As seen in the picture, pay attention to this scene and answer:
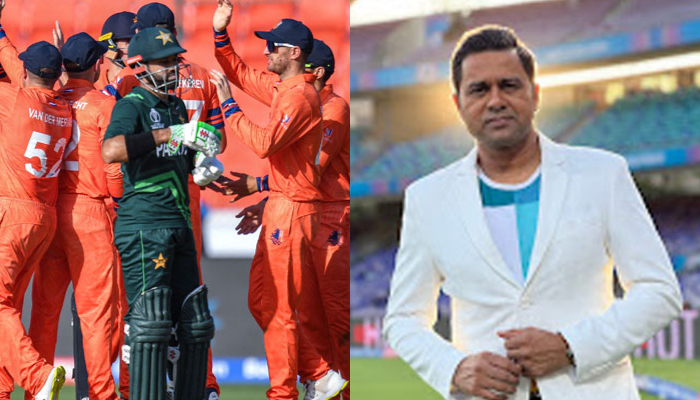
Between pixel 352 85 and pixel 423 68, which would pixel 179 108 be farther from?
pixel 423 68

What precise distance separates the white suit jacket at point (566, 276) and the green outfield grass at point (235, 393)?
14.5 feet

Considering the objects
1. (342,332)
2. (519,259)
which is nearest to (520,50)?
(519,259)

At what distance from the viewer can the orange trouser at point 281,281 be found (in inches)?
204

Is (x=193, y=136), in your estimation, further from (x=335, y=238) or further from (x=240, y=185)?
(x=335, y=238)

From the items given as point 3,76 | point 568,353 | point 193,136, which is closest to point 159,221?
point 193,136

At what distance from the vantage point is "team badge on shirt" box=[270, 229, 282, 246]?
17.3ft

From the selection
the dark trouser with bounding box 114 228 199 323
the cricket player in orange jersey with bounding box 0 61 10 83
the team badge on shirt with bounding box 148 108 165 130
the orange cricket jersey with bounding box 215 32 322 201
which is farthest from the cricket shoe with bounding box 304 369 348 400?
the cricket player in orange jersey with bounding box 0 61 10 83

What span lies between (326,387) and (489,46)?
3.42 metres

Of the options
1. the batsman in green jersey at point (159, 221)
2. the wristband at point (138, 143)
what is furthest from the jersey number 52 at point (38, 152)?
the wristband at point (138, 143)

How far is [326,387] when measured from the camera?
5.47 metres

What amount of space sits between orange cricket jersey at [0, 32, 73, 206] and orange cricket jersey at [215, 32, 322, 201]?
93cm

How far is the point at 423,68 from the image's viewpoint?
15.1ft

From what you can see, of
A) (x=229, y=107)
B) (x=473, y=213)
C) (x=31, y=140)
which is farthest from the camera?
(x=31, y=140)

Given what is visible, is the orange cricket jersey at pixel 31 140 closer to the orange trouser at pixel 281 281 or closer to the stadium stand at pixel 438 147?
the orange trouser at pixel 281 281
